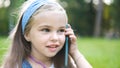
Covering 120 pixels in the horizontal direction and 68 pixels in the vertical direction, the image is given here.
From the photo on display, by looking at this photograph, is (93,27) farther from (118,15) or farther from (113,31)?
(118,15)

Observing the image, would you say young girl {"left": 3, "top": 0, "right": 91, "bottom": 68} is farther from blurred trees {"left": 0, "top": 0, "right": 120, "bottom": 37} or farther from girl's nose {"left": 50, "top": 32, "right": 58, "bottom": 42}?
blurred trees {"left": 0, "top": 0, "right": 120, "bottom": 37}

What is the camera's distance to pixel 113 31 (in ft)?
139

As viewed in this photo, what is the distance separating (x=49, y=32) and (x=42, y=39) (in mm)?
76

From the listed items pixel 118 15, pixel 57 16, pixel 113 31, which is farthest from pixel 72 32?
pixel 113 31

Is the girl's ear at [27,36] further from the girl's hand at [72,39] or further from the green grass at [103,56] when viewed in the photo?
the green grass at [103,56]

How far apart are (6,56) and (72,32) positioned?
594 millimetres

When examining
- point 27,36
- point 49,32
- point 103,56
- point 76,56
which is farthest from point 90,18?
point 49,32

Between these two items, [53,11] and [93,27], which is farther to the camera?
[93,27]

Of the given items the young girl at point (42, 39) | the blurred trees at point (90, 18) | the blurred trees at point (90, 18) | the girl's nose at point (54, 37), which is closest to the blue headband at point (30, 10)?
the young girl at point (42, 39)

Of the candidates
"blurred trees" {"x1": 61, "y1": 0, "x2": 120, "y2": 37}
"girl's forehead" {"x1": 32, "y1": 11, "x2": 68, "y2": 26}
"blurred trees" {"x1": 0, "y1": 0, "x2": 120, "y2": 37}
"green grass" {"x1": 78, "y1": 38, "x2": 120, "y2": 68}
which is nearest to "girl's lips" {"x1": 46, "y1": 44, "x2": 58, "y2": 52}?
"girl's forehead" {"x1": 32, "y1": 11, "x2": 68, "y2": 26}

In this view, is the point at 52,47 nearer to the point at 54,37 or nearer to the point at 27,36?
the point at 54,37

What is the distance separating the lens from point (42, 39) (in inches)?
133

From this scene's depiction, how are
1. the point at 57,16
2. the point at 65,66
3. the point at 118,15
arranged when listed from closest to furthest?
1. the point at 57,16
2. the point at 65,66
3. the point at 118,15

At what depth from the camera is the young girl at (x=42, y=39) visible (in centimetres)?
338
